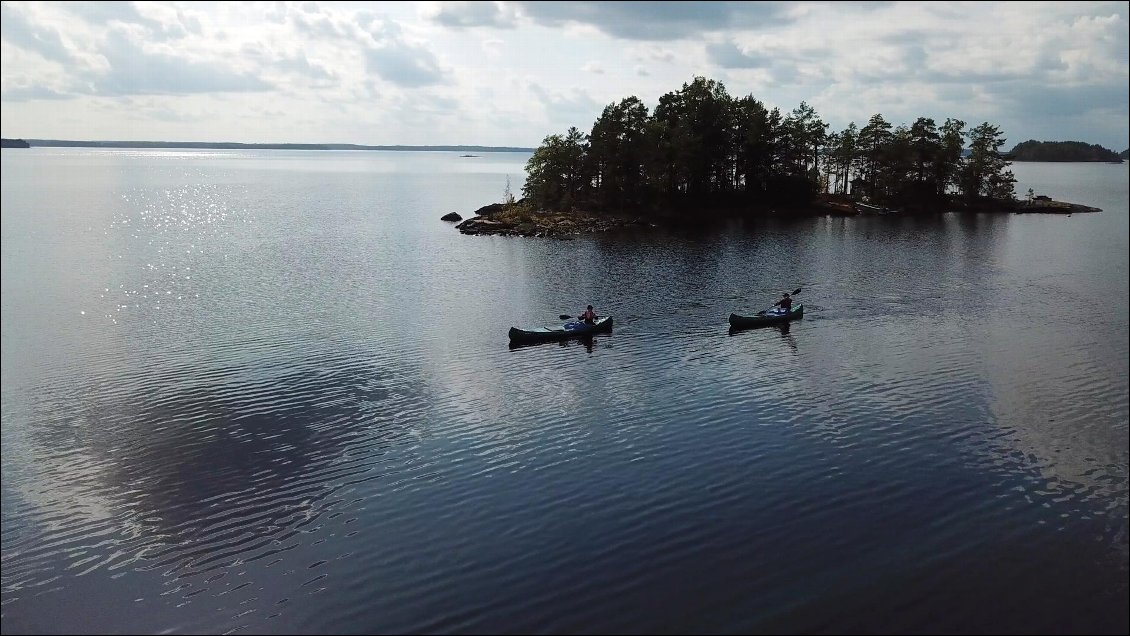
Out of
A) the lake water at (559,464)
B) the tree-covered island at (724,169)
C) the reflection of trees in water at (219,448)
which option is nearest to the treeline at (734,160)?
the tree-covered island at (724,169)

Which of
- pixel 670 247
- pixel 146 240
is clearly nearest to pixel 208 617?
pixel 670 247

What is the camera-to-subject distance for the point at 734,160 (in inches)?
6747

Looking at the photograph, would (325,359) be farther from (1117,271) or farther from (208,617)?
(1117,271)

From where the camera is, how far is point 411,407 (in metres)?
45.5

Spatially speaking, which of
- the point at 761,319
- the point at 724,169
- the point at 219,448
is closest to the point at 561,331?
the point at 761,319

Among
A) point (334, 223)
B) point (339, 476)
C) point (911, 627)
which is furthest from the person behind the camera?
point (334, 223)

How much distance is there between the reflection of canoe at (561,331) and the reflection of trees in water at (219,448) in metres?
11.5

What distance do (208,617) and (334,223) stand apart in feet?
479

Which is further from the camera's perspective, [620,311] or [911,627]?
[620,311]

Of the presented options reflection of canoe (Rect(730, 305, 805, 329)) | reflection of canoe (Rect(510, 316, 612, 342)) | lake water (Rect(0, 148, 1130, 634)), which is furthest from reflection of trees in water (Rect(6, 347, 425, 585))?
reflection of canoe (Rect(730, 305, 805, 329))

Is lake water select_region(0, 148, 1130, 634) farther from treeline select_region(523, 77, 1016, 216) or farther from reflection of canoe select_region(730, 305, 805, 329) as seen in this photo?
treeline select_region(523, 77, 1016, 216)

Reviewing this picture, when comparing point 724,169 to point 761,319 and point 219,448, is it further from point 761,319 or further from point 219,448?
point 219,448

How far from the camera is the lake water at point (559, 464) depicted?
86.7 ft

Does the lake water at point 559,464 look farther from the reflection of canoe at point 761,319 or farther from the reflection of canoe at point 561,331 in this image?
the reflection of canoe at point 761,319
